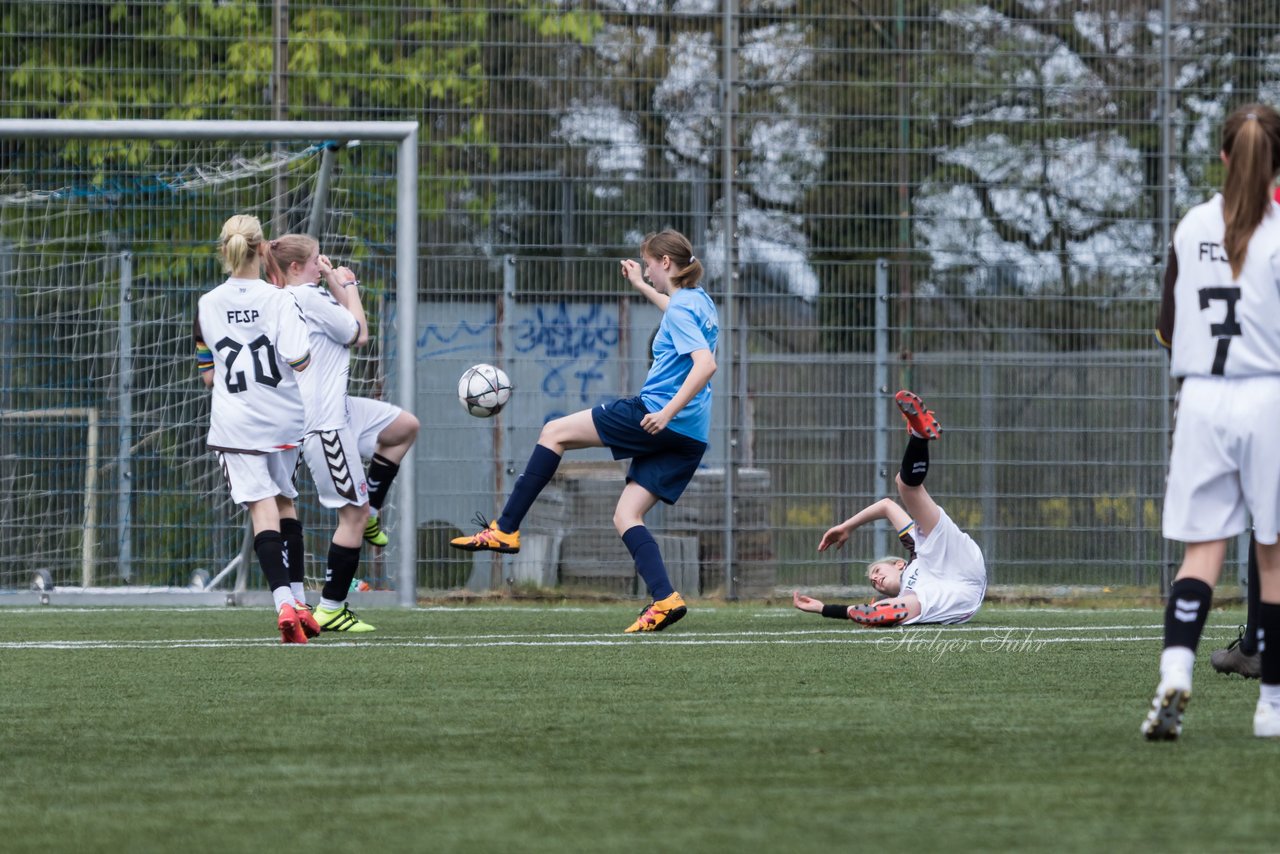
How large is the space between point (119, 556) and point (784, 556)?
4.40 metres

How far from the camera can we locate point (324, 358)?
27.7 feet

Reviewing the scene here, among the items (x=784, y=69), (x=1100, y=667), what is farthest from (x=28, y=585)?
(x=1100, y=667)

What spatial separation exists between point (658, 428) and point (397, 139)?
3.64 metres

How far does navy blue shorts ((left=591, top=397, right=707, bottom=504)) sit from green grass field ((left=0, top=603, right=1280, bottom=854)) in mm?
971

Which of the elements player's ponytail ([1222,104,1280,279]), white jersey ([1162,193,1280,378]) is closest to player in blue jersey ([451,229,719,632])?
white jersey ([1162,193,1280,378])

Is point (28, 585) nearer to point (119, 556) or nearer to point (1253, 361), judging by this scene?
point (119, 556)

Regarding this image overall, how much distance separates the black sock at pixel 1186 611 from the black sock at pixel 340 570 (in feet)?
16.1

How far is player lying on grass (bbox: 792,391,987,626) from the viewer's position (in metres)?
8.19

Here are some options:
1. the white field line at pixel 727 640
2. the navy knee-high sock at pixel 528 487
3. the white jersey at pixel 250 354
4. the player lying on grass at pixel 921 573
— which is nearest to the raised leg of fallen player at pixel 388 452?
the navy knee-high sock at pixel 528 487

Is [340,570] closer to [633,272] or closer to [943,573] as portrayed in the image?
[633,272]

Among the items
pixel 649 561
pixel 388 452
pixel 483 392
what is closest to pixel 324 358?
pixel 388 452

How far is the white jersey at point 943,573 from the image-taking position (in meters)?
8.41

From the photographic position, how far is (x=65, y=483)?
11578 mm

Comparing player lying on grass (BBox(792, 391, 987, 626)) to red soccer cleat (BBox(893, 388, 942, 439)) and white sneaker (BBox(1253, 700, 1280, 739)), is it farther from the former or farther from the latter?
white sneaker (BBox(1253, 700, 1280, 739))
